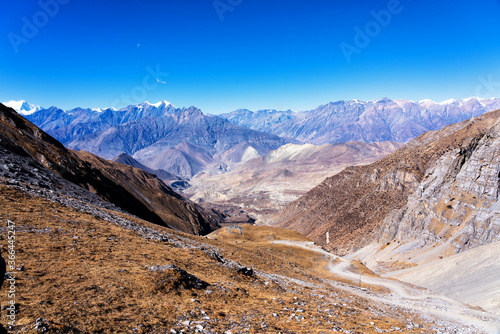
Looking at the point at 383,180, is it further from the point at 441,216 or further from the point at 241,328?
the point at 241,328

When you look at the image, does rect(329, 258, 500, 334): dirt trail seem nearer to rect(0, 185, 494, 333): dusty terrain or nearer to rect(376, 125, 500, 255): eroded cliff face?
rect(0, 185, 494, 333): dusty terrain

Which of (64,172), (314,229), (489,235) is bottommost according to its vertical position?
(314,229)

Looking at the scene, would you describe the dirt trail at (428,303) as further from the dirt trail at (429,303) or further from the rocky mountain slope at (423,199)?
the rocky mountain slope at (423,199)

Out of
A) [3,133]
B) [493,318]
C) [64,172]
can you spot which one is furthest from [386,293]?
[3,133]

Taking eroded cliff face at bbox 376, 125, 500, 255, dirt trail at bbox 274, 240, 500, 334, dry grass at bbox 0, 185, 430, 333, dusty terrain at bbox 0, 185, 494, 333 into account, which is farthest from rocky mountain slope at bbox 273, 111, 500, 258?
dusty terrain at bbox 0, 185, 494, 333

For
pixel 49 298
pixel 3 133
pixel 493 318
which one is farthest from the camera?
pixel 3 133
